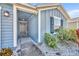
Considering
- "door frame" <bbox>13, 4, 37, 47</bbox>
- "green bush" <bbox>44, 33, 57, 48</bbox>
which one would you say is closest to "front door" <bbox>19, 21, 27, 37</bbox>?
"door frame" <bbox>13, 4, 37, 47</bbox>

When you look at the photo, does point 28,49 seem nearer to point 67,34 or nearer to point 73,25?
point 67,34

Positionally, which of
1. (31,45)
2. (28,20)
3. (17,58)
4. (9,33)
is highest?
(28,20)

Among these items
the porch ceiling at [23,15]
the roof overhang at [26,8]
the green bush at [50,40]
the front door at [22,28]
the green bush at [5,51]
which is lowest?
the green bush at [5,51]

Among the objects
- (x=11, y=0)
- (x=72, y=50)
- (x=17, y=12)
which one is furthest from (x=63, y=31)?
(x=11, y=0)

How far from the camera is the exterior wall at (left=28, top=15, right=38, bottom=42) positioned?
2.70m

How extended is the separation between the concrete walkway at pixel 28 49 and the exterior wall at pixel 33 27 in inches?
3.5

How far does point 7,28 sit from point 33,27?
0.42 meters

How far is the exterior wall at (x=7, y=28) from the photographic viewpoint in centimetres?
267

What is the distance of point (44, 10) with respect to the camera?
8.94 ft

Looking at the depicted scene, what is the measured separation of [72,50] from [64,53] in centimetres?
14

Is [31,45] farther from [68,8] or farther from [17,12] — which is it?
[68,8]

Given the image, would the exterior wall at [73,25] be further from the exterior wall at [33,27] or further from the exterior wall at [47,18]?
the exterior wall at [33,27]

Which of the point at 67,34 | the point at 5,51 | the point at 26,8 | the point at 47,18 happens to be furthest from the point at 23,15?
the point at 67,34

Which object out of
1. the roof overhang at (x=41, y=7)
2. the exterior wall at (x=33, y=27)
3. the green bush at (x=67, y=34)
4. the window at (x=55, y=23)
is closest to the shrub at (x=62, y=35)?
the green bush at (x=67, y=34)
